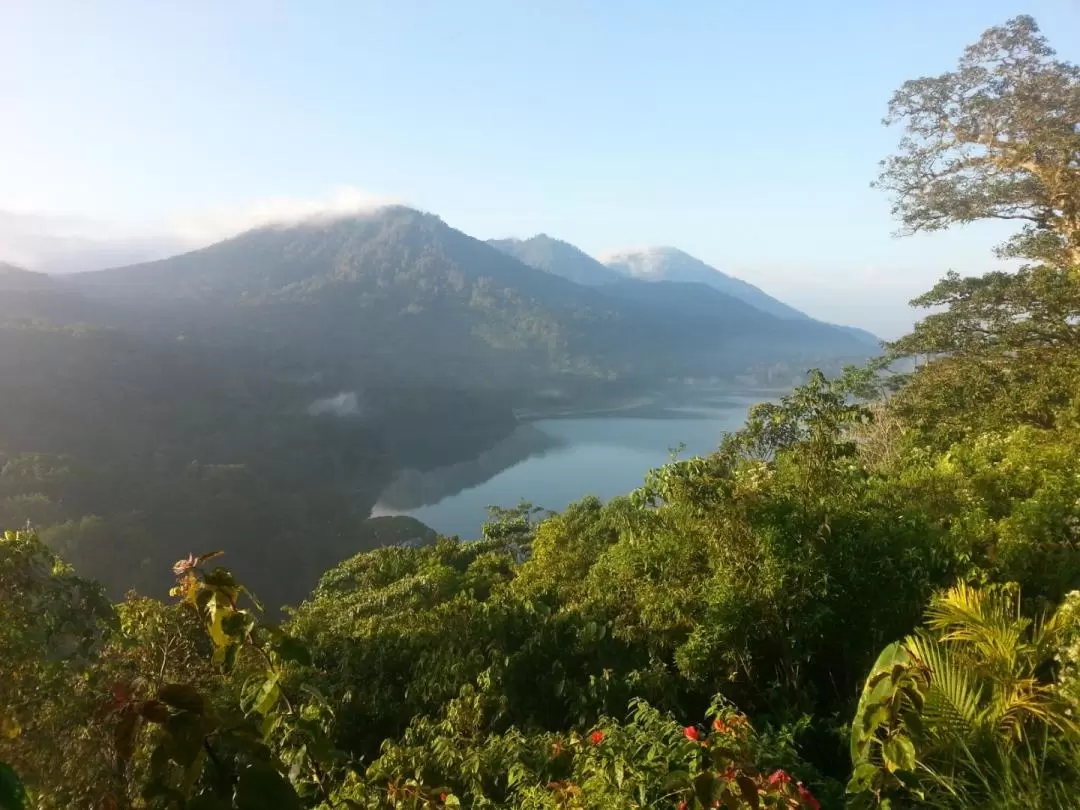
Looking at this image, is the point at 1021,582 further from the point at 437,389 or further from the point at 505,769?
the point at 437,389

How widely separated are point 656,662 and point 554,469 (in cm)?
5372

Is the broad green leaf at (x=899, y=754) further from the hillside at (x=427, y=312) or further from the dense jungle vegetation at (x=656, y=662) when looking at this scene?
the hillside at (x=427, y=312)

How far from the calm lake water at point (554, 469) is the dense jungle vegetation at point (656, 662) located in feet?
95.0

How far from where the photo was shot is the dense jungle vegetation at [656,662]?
1.40 metres

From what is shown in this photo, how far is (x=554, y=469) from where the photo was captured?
57250 mm

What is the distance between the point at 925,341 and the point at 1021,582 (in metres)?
9.80

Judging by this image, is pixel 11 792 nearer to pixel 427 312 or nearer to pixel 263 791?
pixel 263 791

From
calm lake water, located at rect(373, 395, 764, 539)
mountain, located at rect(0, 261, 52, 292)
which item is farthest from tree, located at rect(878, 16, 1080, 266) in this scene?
mountain, located at rect(0, 261, 52, 292)

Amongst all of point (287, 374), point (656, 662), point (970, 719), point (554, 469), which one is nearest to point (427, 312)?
point (287, 374)

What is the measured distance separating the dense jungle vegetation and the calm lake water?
28942 mm

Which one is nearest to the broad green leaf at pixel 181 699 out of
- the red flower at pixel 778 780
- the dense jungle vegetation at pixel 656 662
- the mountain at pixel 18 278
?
the dense jungle vegetation at pixel 656 662

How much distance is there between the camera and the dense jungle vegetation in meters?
1.40

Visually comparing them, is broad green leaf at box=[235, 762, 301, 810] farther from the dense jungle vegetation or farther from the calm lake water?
the calm lake water

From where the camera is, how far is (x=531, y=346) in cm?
12156
